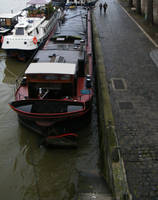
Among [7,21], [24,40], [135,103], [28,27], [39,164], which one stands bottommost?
[39,164]

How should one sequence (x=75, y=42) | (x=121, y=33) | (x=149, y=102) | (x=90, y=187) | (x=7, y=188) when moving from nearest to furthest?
(x=90, y=187), (x=7, y=188), (x=149, y=102), (x=75, y=42), (x=121, y=33)

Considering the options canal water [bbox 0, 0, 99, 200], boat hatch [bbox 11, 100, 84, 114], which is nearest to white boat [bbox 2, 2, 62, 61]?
canal water [bbox 0, 0, 99, 200]

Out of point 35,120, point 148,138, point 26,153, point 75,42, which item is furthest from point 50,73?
point 75,42

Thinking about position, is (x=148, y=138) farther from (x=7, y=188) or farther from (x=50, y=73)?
(x=7, y=188)

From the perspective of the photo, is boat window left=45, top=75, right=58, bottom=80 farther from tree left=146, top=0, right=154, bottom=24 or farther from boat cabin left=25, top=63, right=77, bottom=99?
tree left=146, top=0, right=154, bottom=24

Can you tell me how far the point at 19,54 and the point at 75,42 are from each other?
6.50 metres

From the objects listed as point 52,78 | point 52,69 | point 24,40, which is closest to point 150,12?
point 24,40

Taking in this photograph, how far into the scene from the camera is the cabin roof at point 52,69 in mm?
9211

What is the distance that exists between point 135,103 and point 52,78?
3.62 m

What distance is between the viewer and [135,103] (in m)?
10.3

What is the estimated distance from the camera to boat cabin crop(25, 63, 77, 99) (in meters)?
9.23

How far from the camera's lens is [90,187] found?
7.44 meters

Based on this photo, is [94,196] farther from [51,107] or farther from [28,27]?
[28,27]

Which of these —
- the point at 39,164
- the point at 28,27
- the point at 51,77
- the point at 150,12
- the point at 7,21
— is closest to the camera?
the point at 39,164
